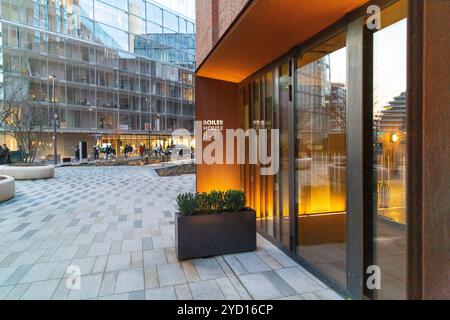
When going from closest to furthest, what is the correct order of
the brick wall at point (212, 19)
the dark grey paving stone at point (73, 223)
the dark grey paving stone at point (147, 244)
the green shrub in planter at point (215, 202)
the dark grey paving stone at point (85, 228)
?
the brick wall at point (212, 19)
the green shrub in planter at point (215, 202)
the dark grey paving stone at point (147, 244)
the dark grey paving stone at point (85, 228)
the dark grey paving stone at point (73, 223)

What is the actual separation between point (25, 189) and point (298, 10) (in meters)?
14.7

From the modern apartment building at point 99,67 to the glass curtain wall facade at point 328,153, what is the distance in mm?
29395

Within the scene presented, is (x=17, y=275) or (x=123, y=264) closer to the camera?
(x=17, y=275)

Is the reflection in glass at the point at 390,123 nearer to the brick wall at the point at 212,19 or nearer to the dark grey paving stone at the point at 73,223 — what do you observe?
Result: the brick wall at the point at 212,19

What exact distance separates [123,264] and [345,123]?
14.5ft

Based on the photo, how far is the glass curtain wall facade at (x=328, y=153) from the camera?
3932 mm

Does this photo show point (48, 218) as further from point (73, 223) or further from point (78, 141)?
point (78, 141)

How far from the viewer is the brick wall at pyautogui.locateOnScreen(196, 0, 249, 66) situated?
16.2ft

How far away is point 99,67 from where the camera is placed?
1813 inches

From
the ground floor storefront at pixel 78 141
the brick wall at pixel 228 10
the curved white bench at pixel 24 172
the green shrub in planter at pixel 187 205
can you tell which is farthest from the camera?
the ground floor storefront at pixel 78 141

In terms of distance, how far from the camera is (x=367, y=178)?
153 inches

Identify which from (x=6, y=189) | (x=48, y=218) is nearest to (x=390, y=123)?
(x=48, y=218)

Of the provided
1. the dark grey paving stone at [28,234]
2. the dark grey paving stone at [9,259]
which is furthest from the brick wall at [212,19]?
the dark grey paving stone at [28,234]
